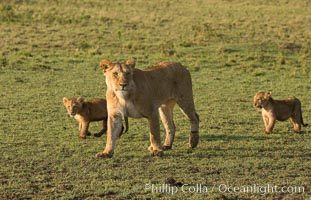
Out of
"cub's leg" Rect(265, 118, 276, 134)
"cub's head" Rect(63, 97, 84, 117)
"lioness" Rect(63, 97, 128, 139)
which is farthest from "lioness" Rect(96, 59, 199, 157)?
"cub's leg" Rect(265, 118, 276, 134)

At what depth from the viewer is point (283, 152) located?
9.93 metres

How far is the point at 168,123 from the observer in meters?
10.3

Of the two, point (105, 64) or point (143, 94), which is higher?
point (105, 64)

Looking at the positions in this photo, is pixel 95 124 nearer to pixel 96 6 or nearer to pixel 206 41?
pixel 206 41

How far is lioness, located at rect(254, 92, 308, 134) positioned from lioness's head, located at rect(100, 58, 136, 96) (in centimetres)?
321

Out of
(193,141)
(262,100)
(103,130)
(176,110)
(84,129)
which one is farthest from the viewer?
(176,110)

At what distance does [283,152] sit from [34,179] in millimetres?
3576

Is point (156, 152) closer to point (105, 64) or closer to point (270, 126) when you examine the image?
point (105, 64)

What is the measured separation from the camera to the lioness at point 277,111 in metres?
11.5

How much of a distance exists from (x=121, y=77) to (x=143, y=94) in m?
0.44

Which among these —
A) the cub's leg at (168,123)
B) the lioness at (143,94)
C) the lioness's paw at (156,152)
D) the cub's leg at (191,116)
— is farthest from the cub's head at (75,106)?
the lioness's paw at (156,152)

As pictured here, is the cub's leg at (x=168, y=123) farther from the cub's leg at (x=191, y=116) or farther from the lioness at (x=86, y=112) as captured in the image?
the lioness at (x=86, y=112)

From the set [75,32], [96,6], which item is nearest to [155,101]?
[75,32]

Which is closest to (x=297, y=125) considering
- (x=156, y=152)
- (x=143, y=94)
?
(x=156, y=152)
